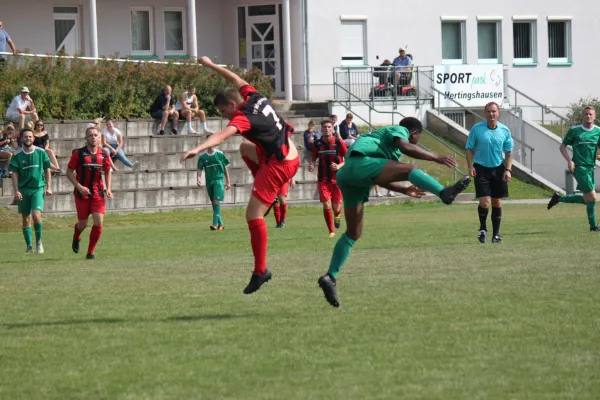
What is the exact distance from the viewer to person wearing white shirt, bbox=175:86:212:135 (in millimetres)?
33312

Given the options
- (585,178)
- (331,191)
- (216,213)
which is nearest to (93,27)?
(216,213)

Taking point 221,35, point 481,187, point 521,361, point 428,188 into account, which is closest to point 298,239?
point 481,187

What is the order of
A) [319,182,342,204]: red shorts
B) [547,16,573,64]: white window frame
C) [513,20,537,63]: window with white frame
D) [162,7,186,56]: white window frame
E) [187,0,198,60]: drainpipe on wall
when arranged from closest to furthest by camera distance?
[319,182,342,204]: red shorts, [187,0,198,60]: drainpipe on wall, [162,7,186,56]: white window frame, [513,20,537,63]: window with white frame, [547,16,573,64]: white window frame

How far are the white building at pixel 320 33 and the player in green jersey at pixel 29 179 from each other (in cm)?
1918

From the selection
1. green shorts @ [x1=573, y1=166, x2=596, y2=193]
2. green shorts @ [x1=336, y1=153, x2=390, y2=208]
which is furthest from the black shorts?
green shorts @ [x1=336, y1=153, x2=390, y2=208]

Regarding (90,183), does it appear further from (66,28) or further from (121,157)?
(66,28)

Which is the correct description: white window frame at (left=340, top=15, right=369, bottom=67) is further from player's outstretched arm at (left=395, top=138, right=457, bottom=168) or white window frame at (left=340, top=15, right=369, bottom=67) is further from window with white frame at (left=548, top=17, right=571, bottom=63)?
player's outstretched arm at (left=395, top=138, right=457, bottom=168)

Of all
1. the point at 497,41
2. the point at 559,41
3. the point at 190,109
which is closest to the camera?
the point at 190,109

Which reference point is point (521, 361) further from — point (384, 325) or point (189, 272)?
point (189, 272)

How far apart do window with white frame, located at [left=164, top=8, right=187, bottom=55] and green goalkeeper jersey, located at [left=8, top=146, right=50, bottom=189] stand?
80.2ft

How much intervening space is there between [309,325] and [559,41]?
133ft

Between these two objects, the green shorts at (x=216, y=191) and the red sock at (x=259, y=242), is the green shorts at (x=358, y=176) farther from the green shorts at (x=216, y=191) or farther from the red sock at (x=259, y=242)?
the green shorts at (x=216, y=191)

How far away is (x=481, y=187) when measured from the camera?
1783 centimetres

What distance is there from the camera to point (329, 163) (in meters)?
22.4
